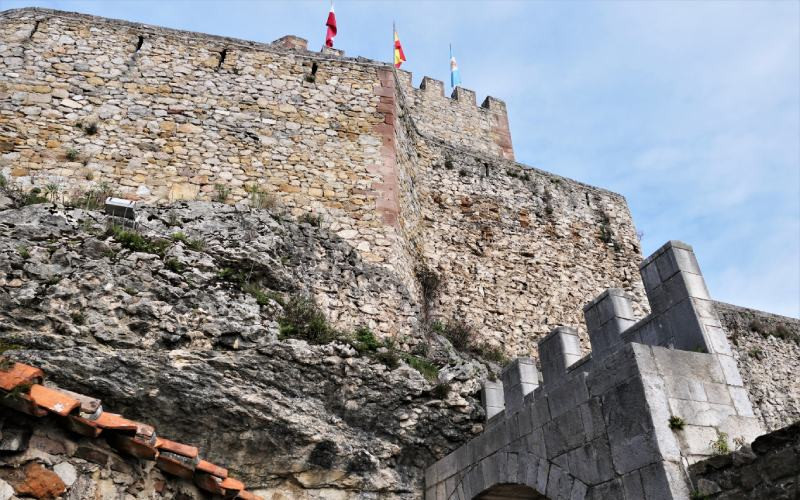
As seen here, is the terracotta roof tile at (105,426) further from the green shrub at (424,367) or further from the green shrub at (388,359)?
the green shrub at (424,367)

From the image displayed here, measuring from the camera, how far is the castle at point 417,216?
5258 millimetres

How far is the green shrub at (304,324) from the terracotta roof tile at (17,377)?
3312 mm

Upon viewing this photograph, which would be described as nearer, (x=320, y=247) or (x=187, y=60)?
(x=320, y=247)

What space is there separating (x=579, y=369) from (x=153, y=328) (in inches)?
185

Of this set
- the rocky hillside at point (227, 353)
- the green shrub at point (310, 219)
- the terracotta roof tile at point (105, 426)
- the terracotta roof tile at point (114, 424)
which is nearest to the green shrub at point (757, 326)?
the rocky hillside at point (227, 353)

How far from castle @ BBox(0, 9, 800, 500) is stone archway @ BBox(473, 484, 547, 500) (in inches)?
1.9

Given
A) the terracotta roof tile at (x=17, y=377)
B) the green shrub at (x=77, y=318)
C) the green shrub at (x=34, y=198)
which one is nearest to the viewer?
the terracotta roof tile at (x=17, y=377)

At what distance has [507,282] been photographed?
1271 centimetres

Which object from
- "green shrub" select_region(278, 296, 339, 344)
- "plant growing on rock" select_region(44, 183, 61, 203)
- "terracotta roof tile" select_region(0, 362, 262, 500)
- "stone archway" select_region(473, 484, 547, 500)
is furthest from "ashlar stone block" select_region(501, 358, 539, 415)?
"plant growing on rock" select_region(44, 183, 61, 203)

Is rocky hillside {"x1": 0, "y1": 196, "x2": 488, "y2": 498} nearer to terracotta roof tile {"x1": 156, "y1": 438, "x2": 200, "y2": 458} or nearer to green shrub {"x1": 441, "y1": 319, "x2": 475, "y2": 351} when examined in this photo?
terracotta roof tile {"x1": 156, "y1": 438, "x2": 200, "y2": 458}

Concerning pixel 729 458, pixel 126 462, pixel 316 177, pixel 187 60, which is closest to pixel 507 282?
pixel 316 177

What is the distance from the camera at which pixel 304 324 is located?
7.90m

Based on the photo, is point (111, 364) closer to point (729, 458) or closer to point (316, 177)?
point (316, 177)

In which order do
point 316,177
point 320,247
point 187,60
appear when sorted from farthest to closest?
1. point 187,60
2. point 316,177
3. point 320,247
